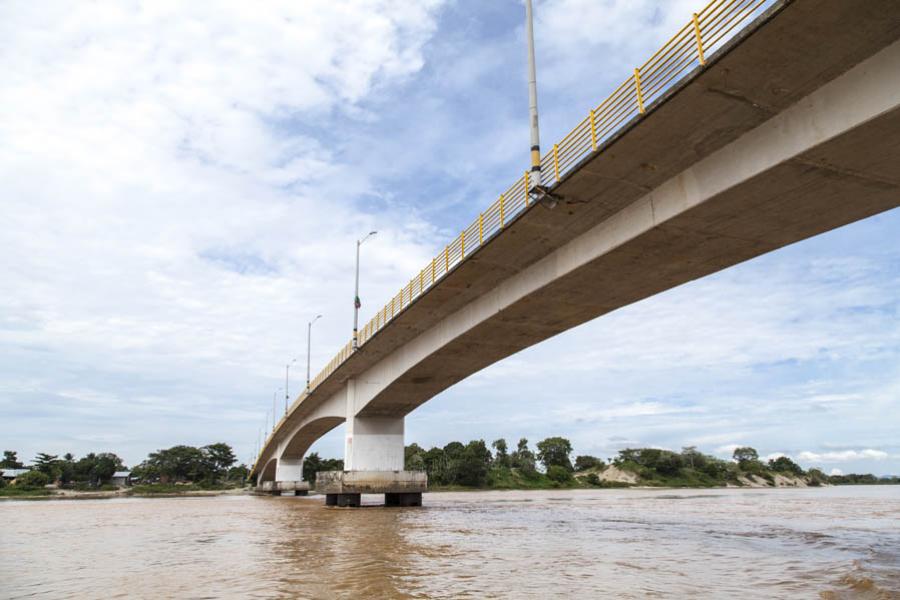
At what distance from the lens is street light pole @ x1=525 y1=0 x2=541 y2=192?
16.4 meters

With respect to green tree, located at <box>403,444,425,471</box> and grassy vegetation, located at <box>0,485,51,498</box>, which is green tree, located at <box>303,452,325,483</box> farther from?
grassy vegetation, located at <box>0,485,51,498</box>

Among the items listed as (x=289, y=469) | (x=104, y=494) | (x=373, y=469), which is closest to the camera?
(x=373, y=469)

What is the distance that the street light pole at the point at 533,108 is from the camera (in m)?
16.4

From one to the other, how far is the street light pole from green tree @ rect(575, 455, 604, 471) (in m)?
113

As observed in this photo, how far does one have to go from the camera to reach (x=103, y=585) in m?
10.9

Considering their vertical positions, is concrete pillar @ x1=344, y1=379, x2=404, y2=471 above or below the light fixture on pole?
below

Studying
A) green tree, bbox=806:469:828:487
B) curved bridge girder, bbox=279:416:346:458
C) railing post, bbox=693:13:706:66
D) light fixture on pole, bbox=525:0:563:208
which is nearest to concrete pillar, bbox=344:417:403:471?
curved bridge girder, bbox=279:416:346:458

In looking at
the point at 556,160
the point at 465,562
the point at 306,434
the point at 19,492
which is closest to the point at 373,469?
the point at 465,562

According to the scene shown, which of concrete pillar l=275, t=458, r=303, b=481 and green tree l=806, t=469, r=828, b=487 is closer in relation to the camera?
concrete pillar l=275, t=458, r=303, b=481

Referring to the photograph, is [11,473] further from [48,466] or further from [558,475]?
[558,475]

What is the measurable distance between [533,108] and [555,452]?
349 ft

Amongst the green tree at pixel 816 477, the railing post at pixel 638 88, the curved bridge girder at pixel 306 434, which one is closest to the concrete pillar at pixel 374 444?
the curved bridge girder at pixel 306 434

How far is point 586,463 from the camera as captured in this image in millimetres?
123438

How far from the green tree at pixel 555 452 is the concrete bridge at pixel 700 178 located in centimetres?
9510
